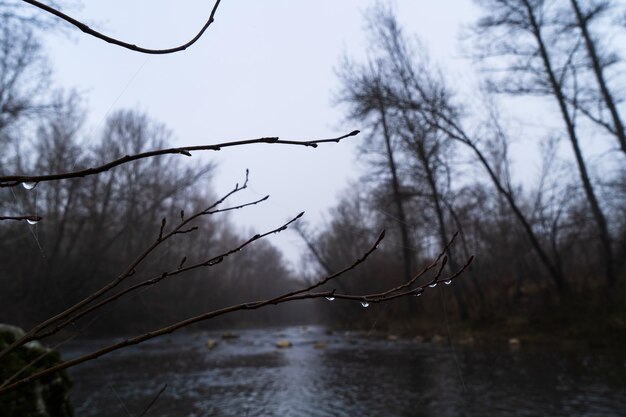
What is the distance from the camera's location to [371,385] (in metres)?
7.10

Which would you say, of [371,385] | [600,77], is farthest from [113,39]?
[600,77]

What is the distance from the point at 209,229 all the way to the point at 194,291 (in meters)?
5.31

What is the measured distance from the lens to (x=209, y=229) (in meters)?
35.8

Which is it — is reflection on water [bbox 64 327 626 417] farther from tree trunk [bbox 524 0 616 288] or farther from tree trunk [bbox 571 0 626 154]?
tree trunk [bbox 571 0 626 154]

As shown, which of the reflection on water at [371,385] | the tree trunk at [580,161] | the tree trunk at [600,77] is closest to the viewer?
the reflection on water at [371,385]

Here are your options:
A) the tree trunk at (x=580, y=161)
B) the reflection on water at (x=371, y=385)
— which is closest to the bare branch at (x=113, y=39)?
the reflection on water at (x=371, y=385)

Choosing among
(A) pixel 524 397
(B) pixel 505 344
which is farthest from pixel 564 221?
(A) pixel 524 397

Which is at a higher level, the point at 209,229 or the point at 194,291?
the point at 209,229

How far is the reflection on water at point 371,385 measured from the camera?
213 inches

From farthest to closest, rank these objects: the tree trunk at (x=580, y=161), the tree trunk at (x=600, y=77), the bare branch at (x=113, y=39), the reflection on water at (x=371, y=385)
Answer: the tree trunk at (x=600, y=77)
the tree trunk at (x=580, y=161)
the reflection on water at (x=371, y=385)
the bare branch at (x=113, y=39)

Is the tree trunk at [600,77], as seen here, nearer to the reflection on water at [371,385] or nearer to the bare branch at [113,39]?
the reflection on water at [371,385]

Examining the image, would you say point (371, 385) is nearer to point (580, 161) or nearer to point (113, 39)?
point (113, 39)

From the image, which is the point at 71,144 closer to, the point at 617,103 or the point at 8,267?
the point at 8,267

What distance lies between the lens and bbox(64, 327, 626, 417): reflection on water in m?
5.41
